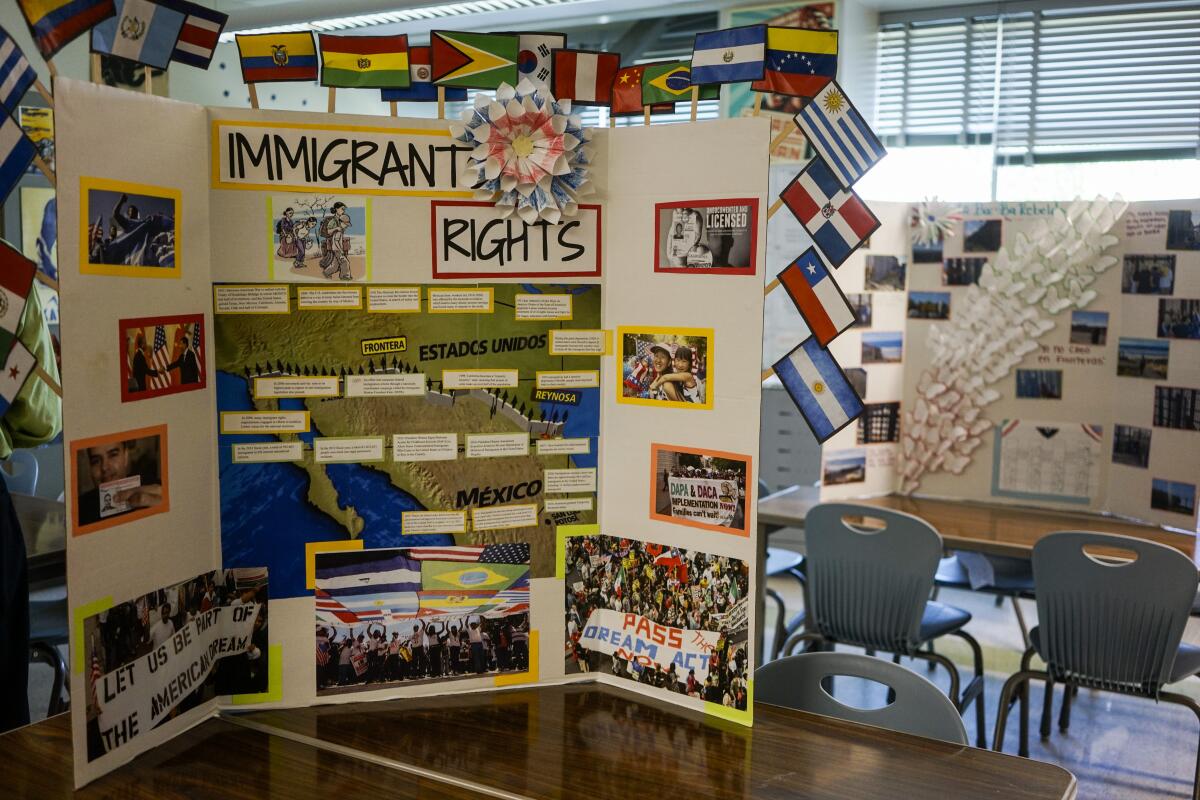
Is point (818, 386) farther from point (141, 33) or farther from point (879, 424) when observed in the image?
point (879, 424)

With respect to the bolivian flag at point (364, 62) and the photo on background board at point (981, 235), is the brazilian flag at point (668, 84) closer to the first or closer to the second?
the bolivian flag at point (364, 62)

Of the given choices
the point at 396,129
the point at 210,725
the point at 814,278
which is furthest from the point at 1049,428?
the point at 210,725

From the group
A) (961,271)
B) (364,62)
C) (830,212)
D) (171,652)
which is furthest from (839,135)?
(961,271)

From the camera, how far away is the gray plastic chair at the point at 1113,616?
257 cm

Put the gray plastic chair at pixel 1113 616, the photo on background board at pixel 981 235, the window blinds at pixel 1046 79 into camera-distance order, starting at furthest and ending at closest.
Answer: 1. the window blinds at pixel 1046 79
2. the photo on background board at pixel 981 235
3. the gray plastic chair at pixel 1113 616

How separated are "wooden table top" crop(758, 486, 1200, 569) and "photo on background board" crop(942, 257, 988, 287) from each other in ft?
2.53

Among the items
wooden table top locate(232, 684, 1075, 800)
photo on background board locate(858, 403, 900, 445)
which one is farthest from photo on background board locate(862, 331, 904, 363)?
wooden table top locate(232, 684, 1075, 800)

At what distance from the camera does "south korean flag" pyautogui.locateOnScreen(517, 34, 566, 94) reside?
5.29ft

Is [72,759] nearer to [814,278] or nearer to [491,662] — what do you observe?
[491,662]

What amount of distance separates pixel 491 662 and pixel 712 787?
0.46m

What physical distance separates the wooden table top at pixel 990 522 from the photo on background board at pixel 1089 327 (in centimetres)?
58

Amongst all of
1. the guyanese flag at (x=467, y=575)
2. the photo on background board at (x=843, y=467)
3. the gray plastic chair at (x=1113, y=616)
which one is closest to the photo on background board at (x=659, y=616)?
the guyanese flag at (x=467, y=575)

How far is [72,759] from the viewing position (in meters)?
1.44

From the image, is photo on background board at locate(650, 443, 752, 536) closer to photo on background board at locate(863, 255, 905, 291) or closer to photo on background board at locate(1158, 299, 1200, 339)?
photo on background board at locate(863, 255, 905, 291)
